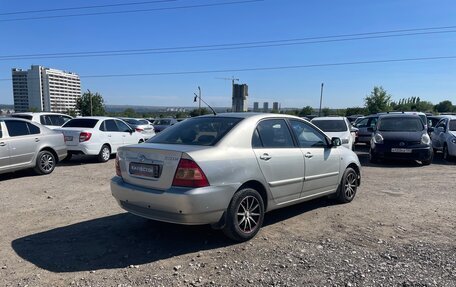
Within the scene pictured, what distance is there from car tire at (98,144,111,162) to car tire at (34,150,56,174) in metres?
2.35

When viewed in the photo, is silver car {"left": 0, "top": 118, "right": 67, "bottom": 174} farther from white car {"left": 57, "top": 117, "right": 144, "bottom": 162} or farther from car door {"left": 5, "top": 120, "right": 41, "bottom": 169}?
white car {"left": 57, "top": 117, "right": 144, "bottom": 162}

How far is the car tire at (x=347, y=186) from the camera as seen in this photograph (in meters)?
6.64

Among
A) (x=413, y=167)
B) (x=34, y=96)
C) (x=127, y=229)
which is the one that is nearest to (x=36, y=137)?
(x=127, y=229)

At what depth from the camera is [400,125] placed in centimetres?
1323

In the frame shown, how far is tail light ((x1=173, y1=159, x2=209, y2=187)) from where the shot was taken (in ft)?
14.2

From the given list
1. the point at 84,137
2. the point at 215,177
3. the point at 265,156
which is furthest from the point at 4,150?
the point at 265,156

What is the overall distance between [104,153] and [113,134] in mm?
863

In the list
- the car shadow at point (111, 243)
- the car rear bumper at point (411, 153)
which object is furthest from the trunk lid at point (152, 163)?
the car rear bumper at point (411, 153)

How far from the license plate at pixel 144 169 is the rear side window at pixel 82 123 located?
8494 mm

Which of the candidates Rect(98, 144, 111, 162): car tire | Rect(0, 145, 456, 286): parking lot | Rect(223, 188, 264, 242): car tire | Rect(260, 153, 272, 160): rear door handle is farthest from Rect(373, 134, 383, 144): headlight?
Rect(98, 144, 111, 162): car tire

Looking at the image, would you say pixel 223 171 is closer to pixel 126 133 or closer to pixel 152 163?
pixel 152 163

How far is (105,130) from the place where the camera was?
13.1 meters

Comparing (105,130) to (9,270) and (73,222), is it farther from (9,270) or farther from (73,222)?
(9,270)

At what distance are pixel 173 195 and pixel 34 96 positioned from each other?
69.5m
